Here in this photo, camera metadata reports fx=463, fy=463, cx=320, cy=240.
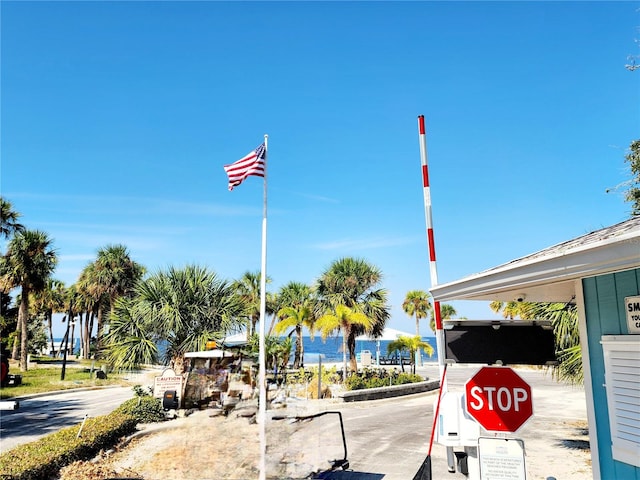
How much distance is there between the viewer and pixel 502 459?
4.27 m

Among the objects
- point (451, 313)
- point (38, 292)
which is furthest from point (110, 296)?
point (451, 313)

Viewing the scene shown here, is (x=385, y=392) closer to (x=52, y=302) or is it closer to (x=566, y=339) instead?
(x=566, y=339)

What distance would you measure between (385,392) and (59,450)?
13371 millimetres

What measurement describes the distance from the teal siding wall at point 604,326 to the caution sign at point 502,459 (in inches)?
26.5

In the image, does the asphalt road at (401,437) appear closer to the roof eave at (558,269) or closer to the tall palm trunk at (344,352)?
the roof eave at (558,269)

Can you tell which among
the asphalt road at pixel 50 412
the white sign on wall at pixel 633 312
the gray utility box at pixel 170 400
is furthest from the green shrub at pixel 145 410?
the white sign on wall at pixel 633 312

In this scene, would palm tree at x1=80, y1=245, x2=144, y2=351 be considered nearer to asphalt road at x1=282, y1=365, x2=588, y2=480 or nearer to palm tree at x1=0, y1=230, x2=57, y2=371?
palm tree at x1=0, y1=230, x2=57, y2=371

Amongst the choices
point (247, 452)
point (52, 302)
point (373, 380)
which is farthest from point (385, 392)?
point (52, 302)

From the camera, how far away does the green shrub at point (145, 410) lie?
45.0 ft

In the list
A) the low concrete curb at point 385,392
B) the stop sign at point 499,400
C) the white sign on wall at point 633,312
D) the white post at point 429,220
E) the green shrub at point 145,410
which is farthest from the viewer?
the low concrete curb at point 385,392

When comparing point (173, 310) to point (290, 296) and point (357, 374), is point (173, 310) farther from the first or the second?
point (290, 296)

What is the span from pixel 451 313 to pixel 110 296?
118ft

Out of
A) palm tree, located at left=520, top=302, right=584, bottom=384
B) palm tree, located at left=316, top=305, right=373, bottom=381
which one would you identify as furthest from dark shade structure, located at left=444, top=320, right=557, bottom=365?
palm tree, located at left=316, top=305, right=373, bottom=381

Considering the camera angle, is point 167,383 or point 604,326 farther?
point 167,383
